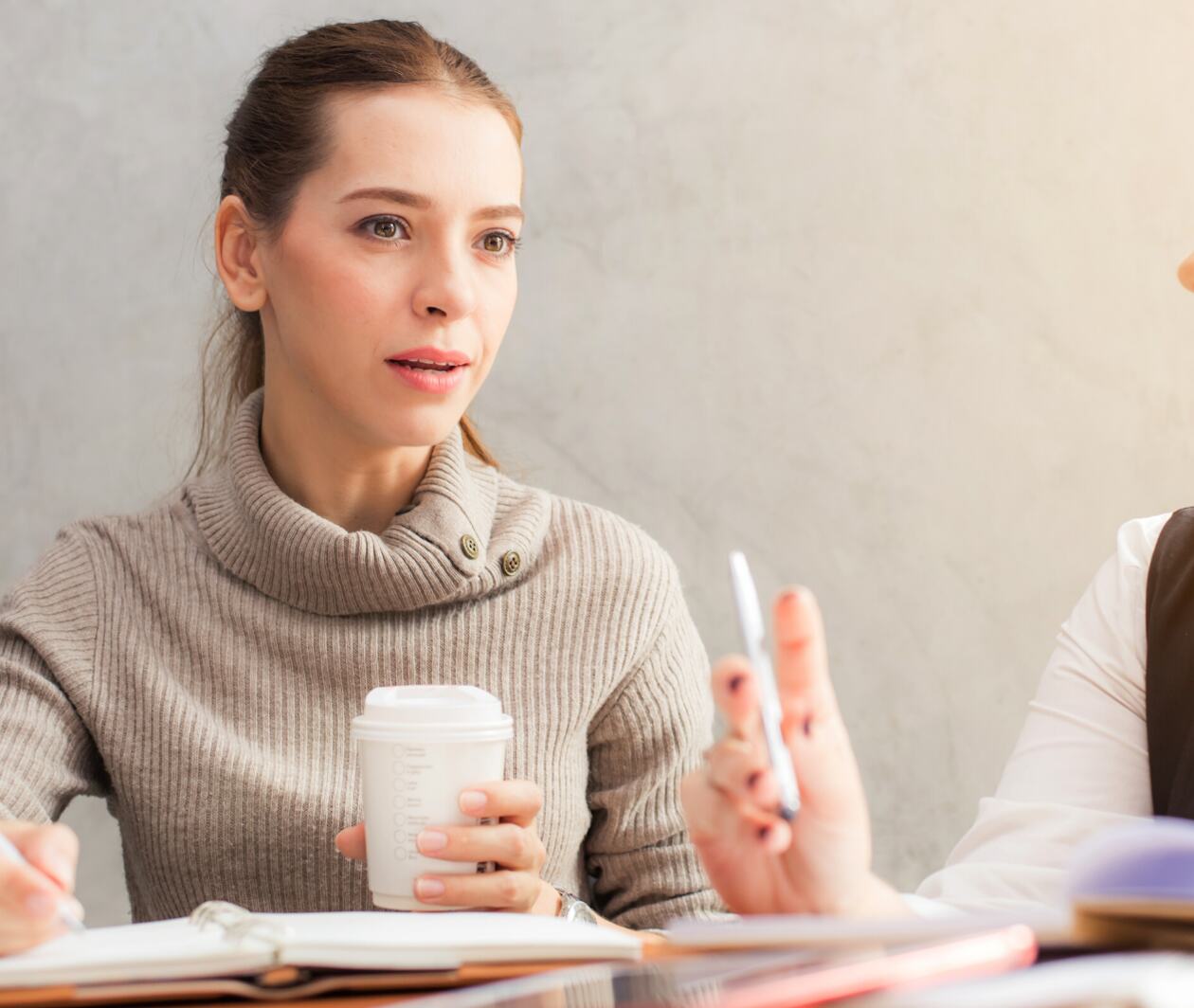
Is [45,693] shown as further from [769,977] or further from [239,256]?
[769,977]

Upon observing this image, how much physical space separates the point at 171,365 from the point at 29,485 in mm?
249

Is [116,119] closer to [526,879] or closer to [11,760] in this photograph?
[11,760]

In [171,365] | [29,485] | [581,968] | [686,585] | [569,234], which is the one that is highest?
[569,234]

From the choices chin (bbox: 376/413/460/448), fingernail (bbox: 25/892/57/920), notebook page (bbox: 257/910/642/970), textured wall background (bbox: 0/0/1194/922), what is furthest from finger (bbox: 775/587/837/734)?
textured wall background (bbox: 0/0/1194/922)

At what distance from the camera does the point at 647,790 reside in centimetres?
139

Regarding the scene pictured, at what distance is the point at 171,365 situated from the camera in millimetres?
1835

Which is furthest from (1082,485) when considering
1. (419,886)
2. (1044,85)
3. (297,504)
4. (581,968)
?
(581,968)

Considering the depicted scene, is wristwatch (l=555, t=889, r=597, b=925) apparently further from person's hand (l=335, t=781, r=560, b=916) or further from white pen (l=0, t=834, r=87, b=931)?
white pen (l=0, t=834, r=87, b=931)

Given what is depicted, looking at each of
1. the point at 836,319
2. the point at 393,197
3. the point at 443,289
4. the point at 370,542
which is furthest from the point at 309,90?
the point at 836,319

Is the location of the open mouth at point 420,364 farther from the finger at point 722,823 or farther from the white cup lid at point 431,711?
the finger at point 722,823

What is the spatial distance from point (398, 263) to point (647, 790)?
0.60 meters

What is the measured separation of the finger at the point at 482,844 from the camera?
3.03 feet

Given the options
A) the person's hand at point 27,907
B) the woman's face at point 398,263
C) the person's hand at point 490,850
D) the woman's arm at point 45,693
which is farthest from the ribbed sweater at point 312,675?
the person's hand at point 27,907

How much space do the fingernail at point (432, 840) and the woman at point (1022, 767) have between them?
0.21 m
